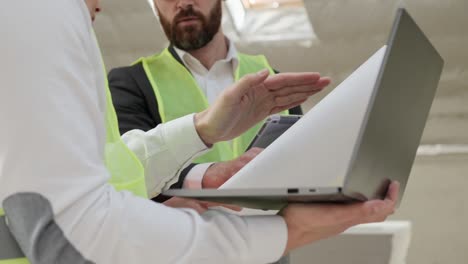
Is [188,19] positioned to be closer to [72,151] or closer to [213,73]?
[213,73]

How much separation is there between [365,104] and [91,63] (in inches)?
11.9

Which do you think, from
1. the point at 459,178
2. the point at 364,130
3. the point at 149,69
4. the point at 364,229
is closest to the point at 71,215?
the point at 364,130

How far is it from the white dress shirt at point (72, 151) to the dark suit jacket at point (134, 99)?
0.98 meters

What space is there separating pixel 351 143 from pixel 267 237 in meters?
0.14

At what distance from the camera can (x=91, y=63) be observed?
2.30 feet

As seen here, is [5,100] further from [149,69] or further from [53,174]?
[149,69]

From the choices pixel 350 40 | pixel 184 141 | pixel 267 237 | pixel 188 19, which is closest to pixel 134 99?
pixel 188 19

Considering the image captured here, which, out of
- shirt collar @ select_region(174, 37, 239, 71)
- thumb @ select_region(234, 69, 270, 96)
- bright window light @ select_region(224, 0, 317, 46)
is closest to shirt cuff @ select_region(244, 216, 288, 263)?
thumb @ select_region(234, 69, 270, 96)

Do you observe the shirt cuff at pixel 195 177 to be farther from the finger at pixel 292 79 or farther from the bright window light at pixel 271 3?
the bright window light at pixel 271 3

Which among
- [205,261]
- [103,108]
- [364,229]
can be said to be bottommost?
[364,229]

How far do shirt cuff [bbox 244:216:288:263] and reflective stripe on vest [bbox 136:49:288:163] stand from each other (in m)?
0.98

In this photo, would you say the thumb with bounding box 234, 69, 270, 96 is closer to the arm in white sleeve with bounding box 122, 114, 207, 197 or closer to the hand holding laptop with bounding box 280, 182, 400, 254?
the arm in white sleeve with bounding box 122, 114, 207, 197

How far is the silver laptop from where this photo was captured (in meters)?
0.70

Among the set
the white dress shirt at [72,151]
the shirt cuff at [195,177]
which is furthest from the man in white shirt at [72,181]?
the shirt cuff at [195,177]
